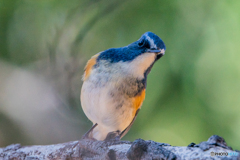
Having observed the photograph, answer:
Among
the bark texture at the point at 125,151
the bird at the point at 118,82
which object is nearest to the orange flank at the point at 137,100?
the bird at the point at 118,82

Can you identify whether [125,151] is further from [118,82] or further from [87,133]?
[87,133]

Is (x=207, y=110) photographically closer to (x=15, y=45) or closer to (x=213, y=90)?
(x=213, y=90)

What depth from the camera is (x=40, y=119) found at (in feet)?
3.15

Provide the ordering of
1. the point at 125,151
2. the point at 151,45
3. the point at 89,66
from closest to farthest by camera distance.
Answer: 1. the point at 125,151
2. the point at 151,45
3. the point at 89,66

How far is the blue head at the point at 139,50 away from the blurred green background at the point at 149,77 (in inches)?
5.7

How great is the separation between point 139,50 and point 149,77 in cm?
20

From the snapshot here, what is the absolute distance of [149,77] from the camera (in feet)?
3.01

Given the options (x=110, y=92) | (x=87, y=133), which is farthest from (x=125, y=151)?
(x=87, y=133)

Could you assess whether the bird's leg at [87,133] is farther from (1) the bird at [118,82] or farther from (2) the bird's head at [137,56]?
(2) the bird's head at [137,56]

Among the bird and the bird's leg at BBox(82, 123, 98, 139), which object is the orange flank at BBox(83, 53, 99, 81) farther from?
the bird's leg at BBox(82, 123, 98, 139)

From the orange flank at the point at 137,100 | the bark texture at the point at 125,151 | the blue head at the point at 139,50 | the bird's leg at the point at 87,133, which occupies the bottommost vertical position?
the bark texture at the point at 125,151

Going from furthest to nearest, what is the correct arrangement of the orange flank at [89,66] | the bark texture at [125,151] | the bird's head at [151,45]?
the orange flank at [89,66] < the bird's head at [151,45] < the bark texture at [125,151]

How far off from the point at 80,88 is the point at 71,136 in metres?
0.20

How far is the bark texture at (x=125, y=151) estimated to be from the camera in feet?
1.27
